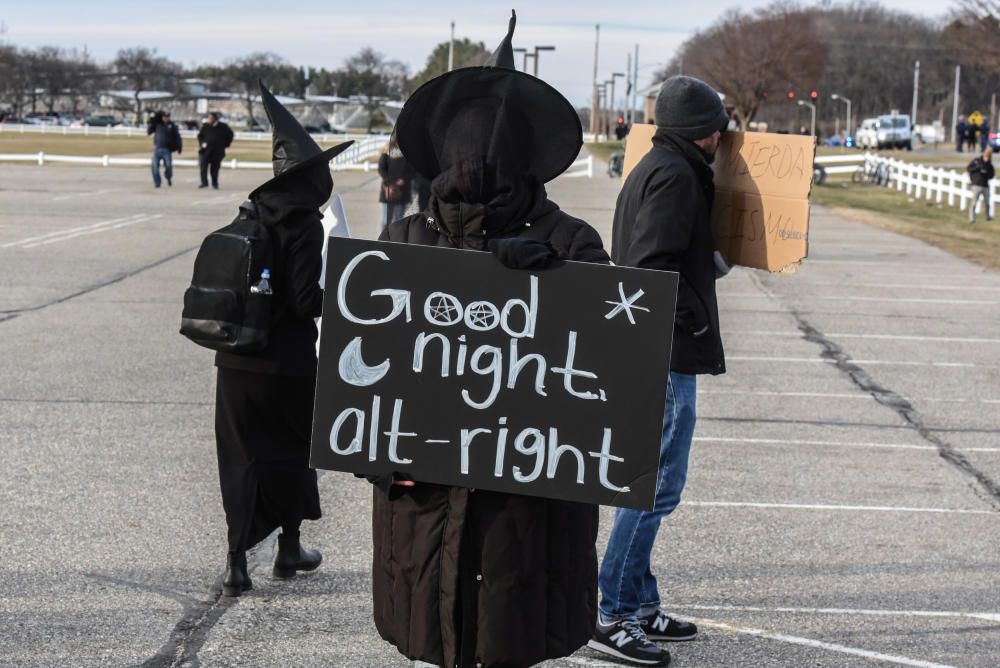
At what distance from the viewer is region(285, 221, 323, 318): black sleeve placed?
5.24 meters

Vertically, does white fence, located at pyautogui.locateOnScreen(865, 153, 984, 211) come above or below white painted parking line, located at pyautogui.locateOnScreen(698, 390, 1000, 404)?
above

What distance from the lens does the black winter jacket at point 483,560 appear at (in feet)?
11.1

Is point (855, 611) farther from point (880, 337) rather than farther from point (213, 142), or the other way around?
point (213, 142)

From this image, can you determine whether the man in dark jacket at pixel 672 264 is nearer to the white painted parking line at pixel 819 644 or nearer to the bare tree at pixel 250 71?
the white painted parking line at pixel 819 644

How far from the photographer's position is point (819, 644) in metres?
5.01

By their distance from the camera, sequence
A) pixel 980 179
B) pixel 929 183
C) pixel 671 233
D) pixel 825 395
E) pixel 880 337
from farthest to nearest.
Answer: pixel 929 183 < pixel 980 179 < pixel 880 337 < pixel 825 395 < pixel 671 233

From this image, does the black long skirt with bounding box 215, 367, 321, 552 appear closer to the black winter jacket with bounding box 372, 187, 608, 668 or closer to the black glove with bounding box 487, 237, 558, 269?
the black winter jacket with bounding box 372, 187, 608, 668

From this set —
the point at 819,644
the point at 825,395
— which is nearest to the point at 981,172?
the point at 825,395

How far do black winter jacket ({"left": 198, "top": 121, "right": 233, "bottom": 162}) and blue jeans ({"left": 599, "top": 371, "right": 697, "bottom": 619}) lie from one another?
29623 millimetres

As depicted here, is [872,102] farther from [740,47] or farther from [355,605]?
[355,605]

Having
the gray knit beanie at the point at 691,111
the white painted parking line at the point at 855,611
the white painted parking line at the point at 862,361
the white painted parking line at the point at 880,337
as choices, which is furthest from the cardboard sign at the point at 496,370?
the white painted parking line at the point at 880,337

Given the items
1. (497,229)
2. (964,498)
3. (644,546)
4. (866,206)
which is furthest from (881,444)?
(866,206)

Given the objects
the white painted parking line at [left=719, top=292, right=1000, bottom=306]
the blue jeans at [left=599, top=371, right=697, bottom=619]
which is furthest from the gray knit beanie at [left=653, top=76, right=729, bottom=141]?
the white painted parking line at [left=719, top=292, right=1000, bottom=306]

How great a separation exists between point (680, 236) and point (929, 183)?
3776 centimetres
